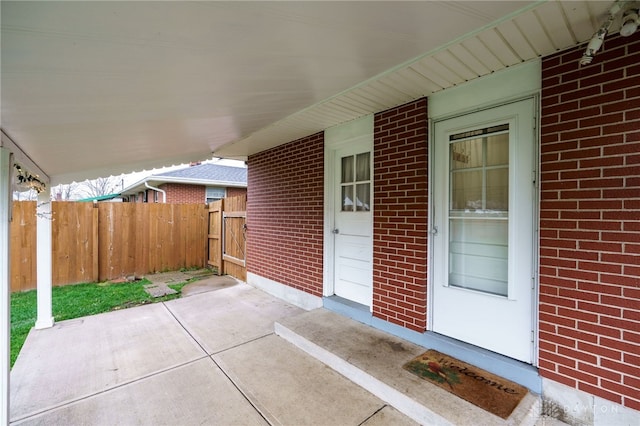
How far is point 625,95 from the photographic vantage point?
74.4 inches

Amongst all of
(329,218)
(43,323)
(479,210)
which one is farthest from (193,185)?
(479,210)

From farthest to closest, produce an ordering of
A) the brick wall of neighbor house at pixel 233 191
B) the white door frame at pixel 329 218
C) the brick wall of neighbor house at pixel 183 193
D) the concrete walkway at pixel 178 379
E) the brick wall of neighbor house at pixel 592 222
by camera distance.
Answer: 1. the brick wall of neighbor house at pixel 233 191
2. the brick wall of neighbor house at pixel 183 193
3. the white door frame at pixel 329 218
4. the concrete walkway at pixel 178 379
5. the brick wall of neighbor house at pixel 592 222

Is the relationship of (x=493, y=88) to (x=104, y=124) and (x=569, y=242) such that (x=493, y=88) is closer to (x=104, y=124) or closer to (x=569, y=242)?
(x=569, y=242)

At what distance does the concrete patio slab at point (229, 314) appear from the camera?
3.55 metres

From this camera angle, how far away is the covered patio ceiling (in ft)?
3.62

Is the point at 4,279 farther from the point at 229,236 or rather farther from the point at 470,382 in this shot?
the point at 229,236

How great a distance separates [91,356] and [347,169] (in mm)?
3738

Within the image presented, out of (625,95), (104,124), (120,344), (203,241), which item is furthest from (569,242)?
(203,241)

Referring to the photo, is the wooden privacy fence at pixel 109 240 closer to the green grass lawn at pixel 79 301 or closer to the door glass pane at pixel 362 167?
the green grass lawn at pixel 79 301

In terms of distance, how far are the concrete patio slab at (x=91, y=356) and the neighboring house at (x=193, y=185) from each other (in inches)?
284

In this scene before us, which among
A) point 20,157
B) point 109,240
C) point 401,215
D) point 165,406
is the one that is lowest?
point 165,406

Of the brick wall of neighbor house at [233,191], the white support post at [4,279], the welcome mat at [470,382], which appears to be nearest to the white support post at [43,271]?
the white support post at [4,279]

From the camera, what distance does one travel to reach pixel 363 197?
3.89 metres

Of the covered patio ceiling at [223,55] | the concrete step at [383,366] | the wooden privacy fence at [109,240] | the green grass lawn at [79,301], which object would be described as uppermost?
the covered patio ceiling at [223,55]
